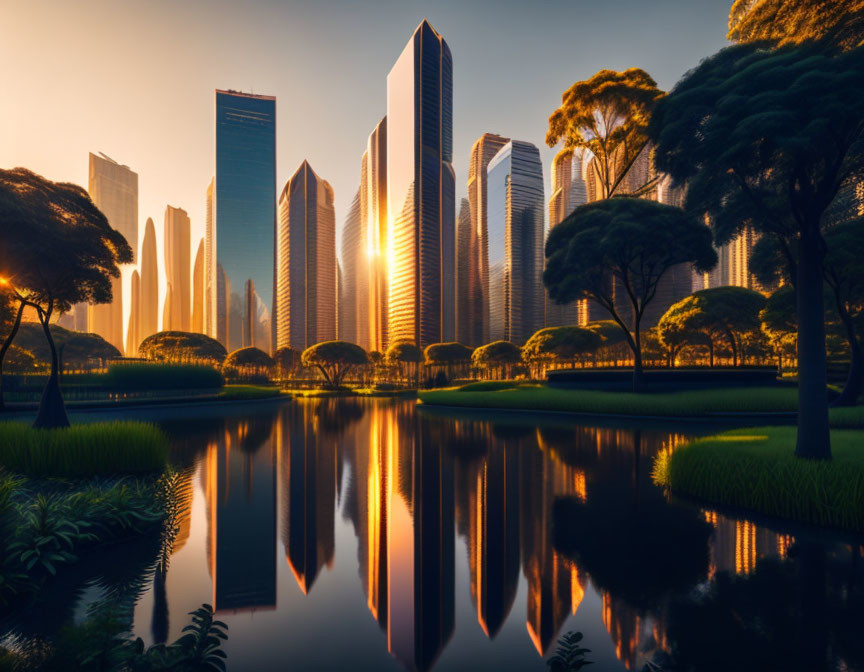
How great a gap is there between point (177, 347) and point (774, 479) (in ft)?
271

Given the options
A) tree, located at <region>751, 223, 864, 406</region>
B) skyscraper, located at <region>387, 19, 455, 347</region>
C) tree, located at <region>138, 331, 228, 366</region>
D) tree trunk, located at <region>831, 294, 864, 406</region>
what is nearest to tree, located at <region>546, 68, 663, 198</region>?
tree, located at <region>751, 223, 864, 406</region>

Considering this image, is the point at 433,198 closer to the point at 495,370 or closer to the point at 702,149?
the point at 495,370

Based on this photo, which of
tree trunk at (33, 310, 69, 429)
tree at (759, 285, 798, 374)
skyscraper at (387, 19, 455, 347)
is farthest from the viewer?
skyscraper at (387, 19, 455, 347)

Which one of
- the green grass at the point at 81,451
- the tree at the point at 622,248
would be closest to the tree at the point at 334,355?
the tree at the point at 622,248

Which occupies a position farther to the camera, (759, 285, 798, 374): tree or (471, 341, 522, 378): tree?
(471, 341, 522, 378): tree

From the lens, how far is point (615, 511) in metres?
8.45

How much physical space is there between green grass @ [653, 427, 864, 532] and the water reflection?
833mm

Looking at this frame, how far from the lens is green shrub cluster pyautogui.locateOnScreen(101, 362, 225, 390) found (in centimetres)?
3328

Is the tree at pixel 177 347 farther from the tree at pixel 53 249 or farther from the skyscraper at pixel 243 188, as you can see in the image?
the skyscraper at pixel 243 188

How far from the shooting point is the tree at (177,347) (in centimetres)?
7194

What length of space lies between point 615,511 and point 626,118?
3527 cm

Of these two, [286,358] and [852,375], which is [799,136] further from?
[286,358]

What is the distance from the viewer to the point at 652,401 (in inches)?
942

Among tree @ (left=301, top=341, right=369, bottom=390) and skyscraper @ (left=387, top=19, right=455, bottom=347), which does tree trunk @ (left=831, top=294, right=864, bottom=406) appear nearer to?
tree @ (left=301, top=341, right=369, bottom=390)
